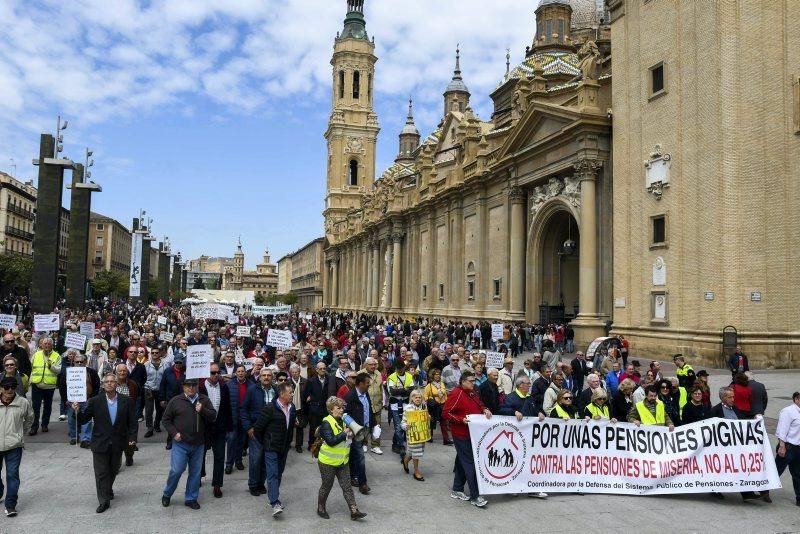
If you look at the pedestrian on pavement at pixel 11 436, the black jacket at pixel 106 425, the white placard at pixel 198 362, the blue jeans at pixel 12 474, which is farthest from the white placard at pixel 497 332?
the blue jeans at pixel 12 474

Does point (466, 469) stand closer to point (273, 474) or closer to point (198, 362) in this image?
point (273, 474)

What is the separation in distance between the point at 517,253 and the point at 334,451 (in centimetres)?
2886

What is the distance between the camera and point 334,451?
785 centimetres

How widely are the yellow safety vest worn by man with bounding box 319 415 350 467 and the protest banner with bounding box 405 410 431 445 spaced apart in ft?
6.70

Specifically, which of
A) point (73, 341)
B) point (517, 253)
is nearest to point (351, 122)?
point (517, 253)

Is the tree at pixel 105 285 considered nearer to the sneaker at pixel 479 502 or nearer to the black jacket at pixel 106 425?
the black jacket at pixel 106 425

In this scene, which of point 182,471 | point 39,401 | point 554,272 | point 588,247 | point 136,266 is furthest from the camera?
point 136,266

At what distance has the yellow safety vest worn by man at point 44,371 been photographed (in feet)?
40.4

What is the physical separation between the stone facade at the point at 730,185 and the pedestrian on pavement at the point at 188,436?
58.7 ft

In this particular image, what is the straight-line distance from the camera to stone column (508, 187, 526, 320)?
3525cm

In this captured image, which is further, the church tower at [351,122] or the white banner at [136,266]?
the church tower at [351,122]

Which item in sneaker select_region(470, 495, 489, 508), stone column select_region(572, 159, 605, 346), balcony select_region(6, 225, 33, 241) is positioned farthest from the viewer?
balcony select_region(6, 225, 33, 241)

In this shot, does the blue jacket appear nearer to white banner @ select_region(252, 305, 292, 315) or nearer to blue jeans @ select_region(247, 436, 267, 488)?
blue jeans @ select_region(247, 436, 267, 488)

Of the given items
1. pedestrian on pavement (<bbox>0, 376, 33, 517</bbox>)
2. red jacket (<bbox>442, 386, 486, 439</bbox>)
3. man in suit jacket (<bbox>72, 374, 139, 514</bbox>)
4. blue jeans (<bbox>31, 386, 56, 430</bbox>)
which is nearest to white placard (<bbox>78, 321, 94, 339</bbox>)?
blue jeans (<bbox>31, 386, 56, 430</bbox>)
